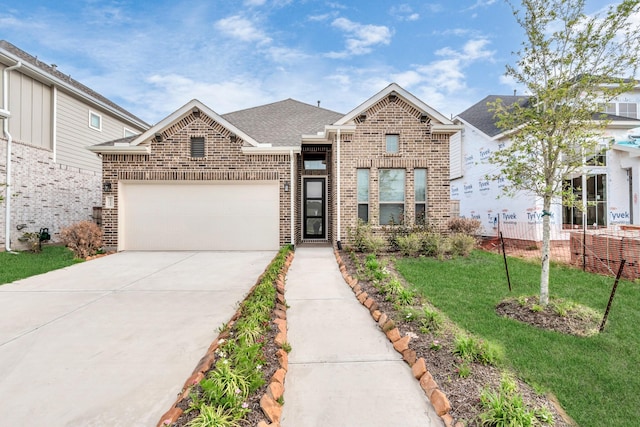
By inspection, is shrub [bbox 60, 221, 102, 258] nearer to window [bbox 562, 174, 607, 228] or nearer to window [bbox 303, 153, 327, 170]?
window [bbox 303, 153, 327, 170]

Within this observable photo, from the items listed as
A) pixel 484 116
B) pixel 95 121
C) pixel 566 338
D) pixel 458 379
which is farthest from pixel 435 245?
pixel 95 121

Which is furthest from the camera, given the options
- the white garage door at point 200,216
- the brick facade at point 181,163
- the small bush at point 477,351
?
the white garage door at point 200,216

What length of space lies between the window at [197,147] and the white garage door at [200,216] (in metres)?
0.95

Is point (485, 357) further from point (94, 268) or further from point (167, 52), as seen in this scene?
point (167, 52)

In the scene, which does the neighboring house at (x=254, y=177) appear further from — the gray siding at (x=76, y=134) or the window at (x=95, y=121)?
the window at (x=95, y=121)

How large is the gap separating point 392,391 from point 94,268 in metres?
7.81

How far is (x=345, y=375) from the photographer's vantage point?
9.40 ft

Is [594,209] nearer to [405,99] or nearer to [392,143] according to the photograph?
[392,143]

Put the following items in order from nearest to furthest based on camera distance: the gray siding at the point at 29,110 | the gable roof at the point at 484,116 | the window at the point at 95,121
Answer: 1. the gray siding at the point at 29,110
2. the gable roof at the point at 484,116
3. the window at the point at 95,121

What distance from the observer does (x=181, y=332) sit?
3840mm

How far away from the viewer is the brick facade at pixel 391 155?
9414 millimetres

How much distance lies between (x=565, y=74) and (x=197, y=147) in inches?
361

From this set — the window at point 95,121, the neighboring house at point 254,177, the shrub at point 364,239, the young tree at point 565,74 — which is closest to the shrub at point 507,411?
the young tree at point 565,74

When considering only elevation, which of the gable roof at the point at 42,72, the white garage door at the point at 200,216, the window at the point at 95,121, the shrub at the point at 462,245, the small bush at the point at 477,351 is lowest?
the small bush at the point at 477,351
